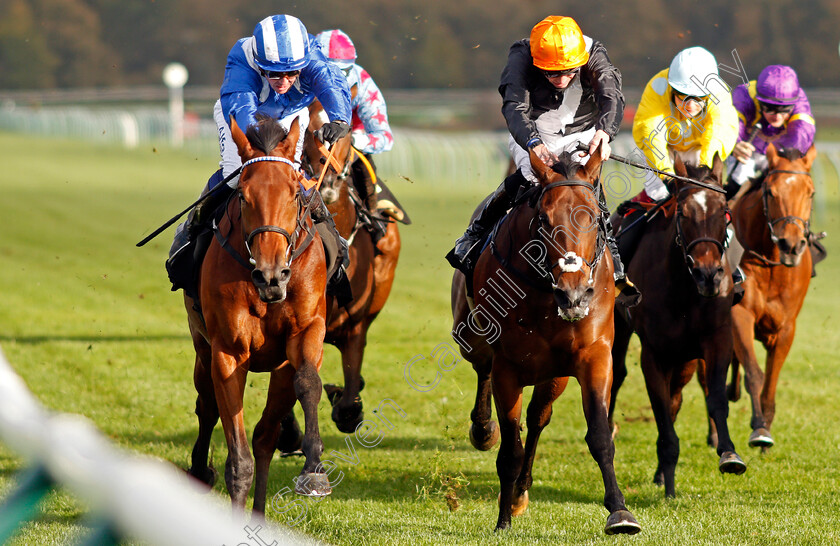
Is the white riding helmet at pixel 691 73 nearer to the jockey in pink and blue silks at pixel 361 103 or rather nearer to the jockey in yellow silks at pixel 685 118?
the jockey in yellow silks at pixel 685 118

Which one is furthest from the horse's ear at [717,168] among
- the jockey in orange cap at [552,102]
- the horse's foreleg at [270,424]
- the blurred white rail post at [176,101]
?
the blurred white rail post at [176,101]

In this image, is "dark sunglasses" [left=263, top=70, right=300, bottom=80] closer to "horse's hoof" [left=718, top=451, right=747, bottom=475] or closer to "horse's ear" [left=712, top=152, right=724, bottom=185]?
"horse's ear" [left=712, top=152, right=724, bottom=185]

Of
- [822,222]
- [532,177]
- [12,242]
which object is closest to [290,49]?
[532,177]

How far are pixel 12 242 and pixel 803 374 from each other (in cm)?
1182

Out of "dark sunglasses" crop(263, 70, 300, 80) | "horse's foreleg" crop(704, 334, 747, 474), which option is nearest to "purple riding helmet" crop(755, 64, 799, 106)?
"horse's foreleg" crop(704, 334, 747, 474)

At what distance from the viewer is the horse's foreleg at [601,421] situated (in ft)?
14.0

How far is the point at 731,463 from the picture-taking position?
17.4 ft

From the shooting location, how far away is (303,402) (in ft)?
15.3

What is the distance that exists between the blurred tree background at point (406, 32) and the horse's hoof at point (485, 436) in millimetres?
33928

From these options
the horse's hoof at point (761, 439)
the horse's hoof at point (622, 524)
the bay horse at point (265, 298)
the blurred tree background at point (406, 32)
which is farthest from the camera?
the blurred tree background at point (406, 32)

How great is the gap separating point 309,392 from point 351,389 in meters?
1.90

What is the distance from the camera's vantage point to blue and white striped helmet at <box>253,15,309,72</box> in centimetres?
524

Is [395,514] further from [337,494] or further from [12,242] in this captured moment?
[12,242]

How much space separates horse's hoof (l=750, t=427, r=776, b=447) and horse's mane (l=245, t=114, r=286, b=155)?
A: 335 cm
